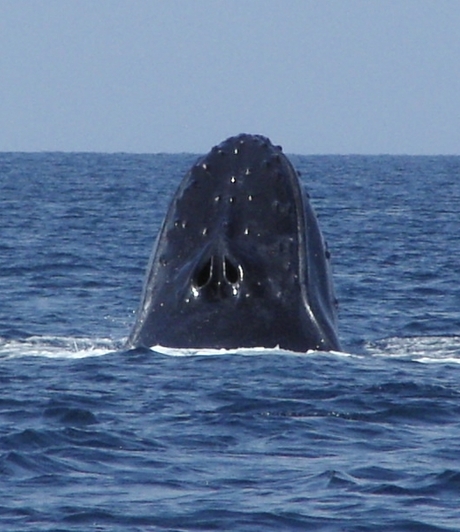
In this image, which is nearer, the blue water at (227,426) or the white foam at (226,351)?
the blue water at (227,426)

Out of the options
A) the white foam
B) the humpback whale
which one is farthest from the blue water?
the humpback whale

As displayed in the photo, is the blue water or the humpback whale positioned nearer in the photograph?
the blue water

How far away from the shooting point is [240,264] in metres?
16.2

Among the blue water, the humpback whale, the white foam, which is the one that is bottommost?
the blue water

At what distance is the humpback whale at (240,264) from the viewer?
16219 millimetres

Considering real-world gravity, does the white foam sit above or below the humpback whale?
below

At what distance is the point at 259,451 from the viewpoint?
1423 cm

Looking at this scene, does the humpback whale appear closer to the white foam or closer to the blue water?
the white foam

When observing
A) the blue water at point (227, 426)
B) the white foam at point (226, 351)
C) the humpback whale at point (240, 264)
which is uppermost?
the humpback whale at point (240, 264)

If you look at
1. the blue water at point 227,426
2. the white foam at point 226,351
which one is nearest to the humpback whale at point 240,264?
the white foam at point 226,351

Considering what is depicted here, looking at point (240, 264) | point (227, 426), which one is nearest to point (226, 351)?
point (240, 264)

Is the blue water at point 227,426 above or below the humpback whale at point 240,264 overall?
below

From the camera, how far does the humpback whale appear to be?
639 inches

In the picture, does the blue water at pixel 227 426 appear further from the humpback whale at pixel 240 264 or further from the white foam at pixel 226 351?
the humpback whale at pixel 240 264
